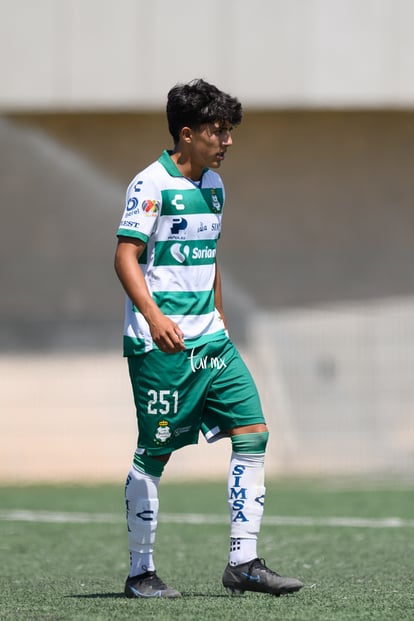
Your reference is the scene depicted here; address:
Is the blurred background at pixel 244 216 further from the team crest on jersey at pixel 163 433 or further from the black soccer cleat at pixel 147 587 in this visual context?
the black soccer cleat at pixel 147 587

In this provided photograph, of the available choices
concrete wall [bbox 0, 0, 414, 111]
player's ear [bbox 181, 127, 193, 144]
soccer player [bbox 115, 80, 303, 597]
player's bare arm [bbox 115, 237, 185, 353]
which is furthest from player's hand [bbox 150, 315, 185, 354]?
concrete wall [bbox 0, 0, 414, 111]

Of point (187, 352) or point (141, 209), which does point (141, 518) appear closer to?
point (187, 352)

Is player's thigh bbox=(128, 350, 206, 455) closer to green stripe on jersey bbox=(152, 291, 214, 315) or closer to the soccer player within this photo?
the soccer player

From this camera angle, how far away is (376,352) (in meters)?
17.2

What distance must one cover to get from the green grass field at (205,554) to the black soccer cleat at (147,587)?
7 centimetres

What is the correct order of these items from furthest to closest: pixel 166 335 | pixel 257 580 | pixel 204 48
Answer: pixel 204 48 < pixel 257 580 < pixel 166 335

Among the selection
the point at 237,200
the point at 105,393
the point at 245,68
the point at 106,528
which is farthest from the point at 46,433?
the point at 106,528

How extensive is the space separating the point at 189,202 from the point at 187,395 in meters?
0.80

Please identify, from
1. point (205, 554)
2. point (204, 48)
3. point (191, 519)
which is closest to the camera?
point (205, 554)

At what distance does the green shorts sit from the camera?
585cm

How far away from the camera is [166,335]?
557 centimetres

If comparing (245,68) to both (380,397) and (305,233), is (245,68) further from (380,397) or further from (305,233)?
(380,397)

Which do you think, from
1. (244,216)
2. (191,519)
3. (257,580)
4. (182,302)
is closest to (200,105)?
(182,302)

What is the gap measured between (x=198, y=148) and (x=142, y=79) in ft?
35.0
